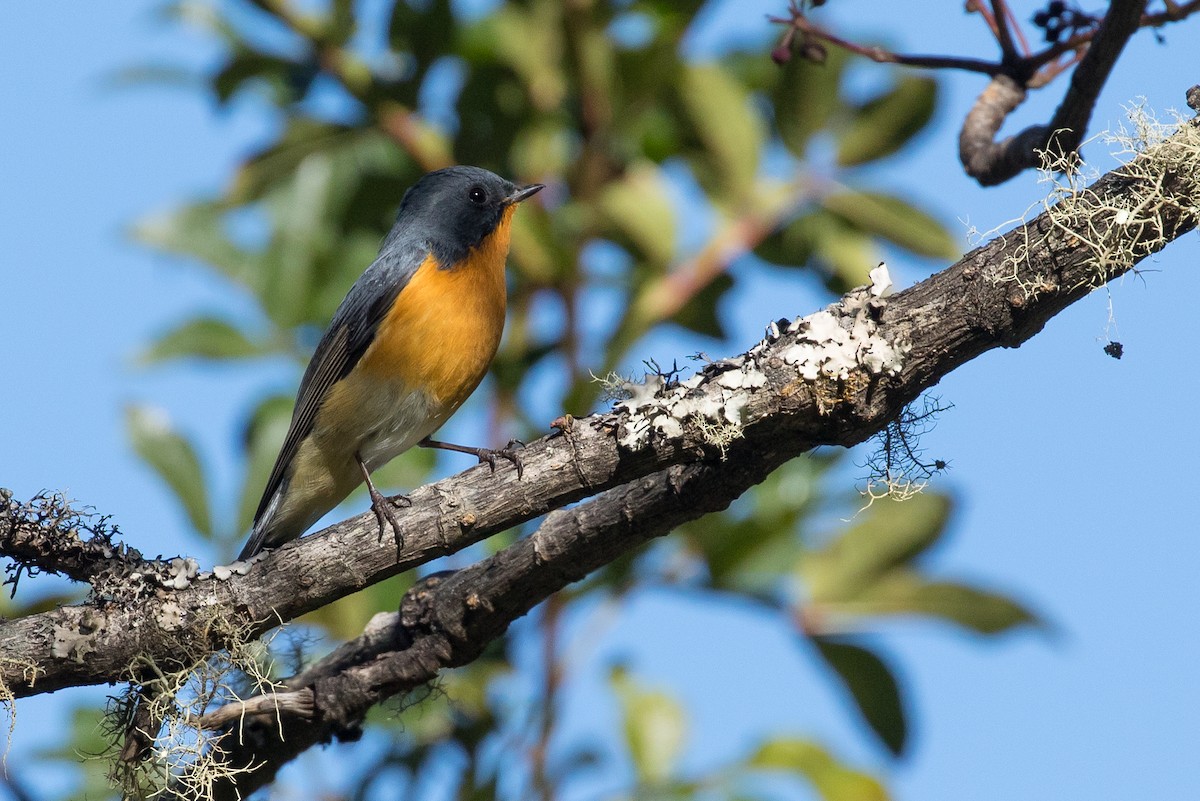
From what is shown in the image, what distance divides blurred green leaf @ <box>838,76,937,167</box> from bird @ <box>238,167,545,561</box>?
1.23 meters

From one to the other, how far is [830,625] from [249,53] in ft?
10.0

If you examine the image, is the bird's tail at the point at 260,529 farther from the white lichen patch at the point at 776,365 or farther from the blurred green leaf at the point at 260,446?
the white lichen patch at the point at 776,365

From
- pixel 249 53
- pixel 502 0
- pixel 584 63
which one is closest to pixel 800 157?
pixel 584 63

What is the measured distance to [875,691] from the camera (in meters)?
3.98

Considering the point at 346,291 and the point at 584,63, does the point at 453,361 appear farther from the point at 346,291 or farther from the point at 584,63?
the point at 584,63

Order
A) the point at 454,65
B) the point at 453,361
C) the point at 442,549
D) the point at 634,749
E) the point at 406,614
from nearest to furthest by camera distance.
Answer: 1. the point at 442,549
2. the point at 406,614
3. the point at 634,749
4. the point at 453,361
5. the point at 454,65

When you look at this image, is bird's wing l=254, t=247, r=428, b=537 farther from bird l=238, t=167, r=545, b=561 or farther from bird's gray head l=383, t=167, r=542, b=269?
bird's gray head l=383, t=167, r=542, b=269

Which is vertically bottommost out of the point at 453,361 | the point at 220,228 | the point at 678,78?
the point at 453,361

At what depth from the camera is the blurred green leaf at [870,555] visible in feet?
13.3

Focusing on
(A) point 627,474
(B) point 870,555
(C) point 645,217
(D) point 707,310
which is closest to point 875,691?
(B) point 870,555

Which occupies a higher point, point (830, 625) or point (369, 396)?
point (369, 396)

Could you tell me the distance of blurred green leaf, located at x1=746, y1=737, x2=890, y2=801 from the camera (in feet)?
12.2

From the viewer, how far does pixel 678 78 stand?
448cm

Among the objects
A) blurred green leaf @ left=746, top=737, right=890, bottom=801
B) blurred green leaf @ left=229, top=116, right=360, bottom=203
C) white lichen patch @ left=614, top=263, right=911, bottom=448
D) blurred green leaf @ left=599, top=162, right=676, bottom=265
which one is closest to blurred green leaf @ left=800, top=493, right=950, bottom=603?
blurred green leaf @ left=746, top=737, right=890, bottom=801
